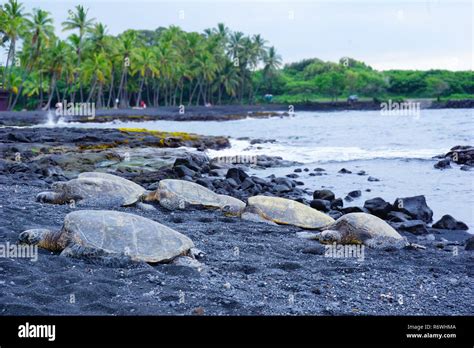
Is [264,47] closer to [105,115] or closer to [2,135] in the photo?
[105,115]

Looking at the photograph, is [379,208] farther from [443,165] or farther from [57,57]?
[57,57]

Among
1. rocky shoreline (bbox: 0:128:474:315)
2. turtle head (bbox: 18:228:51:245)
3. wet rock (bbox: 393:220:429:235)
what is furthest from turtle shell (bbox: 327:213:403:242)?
turtle head (bbox: 18:228:51:245)

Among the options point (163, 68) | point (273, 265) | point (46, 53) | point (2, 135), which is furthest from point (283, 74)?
point (273, 265)

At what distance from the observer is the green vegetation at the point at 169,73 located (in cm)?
5366

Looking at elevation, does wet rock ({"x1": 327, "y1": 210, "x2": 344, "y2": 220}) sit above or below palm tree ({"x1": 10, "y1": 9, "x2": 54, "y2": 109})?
below

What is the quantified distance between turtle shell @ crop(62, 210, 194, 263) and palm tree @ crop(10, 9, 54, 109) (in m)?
45.5

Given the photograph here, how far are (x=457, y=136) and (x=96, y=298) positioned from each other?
91.4 feet

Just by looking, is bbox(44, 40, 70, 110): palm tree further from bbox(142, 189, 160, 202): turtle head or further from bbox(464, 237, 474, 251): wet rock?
bbox(464, 237, 474, 251): wet rock

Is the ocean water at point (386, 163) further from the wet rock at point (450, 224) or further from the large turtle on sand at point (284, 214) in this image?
the large turtle on sand at point (284, 214)

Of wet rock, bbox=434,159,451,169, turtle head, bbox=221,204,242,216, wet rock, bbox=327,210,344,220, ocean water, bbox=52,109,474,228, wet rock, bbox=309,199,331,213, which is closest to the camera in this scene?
turtle head, bbox=221,204,242,216

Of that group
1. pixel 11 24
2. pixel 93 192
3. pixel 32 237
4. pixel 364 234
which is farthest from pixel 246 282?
pixel 11 24

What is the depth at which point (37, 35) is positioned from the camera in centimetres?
4919

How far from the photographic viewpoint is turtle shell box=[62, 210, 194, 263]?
17.7 ft

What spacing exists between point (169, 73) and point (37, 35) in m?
21.0
